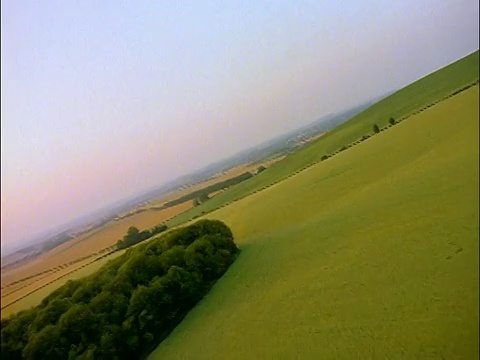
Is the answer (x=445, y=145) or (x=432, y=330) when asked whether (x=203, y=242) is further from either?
(x=445, y=145)

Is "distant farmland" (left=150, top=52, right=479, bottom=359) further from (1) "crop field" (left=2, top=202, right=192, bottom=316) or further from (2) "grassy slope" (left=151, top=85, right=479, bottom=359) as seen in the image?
(1) "crop field" (left=2, top=202, right=192, bottom=316)

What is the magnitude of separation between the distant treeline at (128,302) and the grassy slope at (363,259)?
140mm

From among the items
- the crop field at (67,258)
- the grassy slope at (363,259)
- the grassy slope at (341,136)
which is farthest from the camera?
the grassy slope at (341,136)

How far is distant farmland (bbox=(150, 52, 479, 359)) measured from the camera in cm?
189

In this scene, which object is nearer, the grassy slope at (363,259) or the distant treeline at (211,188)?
the grassy slope at (363,259)

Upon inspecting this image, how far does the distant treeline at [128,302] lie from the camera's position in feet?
6.63

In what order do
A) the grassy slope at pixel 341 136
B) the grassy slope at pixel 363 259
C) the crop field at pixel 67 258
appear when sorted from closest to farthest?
the crop field at pixel 67 258 → the grassy slope at pixel 363 259 → the grassy slope at pixel 341 136

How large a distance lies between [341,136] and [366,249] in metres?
0.88

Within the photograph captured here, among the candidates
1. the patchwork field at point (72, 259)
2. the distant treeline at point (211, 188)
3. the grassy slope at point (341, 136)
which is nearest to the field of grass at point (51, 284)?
the patchwork field at point (72, 259)

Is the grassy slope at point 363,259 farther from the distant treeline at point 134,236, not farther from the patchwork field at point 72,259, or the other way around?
the distant treeline at point 134,236

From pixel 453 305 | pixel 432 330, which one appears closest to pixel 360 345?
pixel 432 330

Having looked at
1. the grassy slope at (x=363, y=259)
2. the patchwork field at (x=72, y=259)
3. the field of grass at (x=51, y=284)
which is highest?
the patchwork field at (x=72, y=259)

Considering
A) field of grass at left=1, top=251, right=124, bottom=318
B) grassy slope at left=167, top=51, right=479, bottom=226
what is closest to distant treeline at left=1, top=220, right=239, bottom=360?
field of grass at left=1, top=251, right=124, bottom=318

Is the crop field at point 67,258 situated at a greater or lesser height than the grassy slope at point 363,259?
greater
